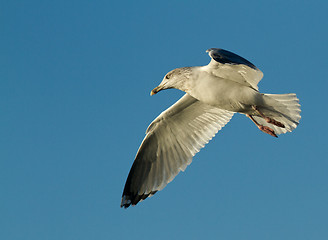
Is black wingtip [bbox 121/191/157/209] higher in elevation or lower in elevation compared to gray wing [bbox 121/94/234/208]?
lower

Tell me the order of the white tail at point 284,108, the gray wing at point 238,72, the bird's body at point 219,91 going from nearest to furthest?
the gray wing at point 238,72
the bird's body at point 219,91
the white tail at point 284,108

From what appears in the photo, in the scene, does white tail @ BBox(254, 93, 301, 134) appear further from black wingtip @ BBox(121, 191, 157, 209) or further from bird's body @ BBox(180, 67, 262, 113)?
black wingtip @ BBox(121, 191, 157, 209)

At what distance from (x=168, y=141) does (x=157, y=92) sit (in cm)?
106

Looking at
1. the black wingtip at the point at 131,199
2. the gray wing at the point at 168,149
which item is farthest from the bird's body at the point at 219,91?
the black wingtip at the point at 131,199

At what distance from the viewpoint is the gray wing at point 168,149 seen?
668 cm

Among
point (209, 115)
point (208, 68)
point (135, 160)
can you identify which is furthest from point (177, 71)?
point (135, 160)

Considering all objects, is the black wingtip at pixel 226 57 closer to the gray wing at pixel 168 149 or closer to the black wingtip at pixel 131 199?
the gray wing at pixel 168 149

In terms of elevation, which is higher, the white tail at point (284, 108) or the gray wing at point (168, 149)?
the gray wing at point (168, 149)

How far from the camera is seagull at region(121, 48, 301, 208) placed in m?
5.58

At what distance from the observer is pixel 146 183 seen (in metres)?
6.75

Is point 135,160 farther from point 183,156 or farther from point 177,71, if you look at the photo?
point 177,71

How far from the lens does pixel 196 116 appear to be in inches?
264

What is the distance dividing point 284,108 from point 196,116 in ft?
4.46

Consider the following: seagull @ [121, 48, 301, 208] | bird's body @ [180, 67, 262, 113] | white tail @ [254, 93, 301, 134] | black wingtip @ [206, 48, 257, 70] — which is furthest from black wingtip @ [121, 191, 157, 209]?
black wingtip @ [206, 48, 257, 70]
